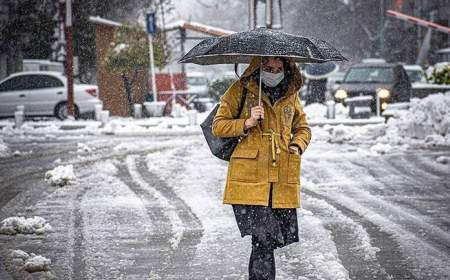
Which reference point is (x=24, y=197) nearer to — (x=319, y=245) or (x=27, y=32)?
(x=319, y=245)

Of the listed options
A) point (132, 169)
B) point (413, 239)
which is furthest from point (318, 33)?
point (413, 239)

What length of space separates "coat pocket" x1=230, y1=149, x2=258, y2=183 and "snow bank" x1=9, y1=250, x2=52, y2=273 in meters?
2.05

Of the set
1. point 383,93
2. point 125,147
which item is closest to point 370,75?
point 383,93

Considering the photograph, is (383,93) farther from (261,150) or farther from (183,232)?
(261,150)

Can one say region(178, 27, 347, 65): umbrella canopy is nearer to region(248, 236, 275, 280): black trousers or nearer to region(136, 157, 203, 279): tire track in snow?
region(248, 236, 275, 280): black trousers

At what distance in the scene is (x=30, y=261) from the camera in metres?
6.36

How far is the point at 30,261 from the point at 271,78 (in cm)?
256

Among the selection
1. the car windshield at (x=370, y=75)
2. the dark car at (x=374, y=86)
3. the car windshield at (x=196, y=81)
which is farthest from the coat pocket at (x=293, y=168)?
the car windshield at (x=196, y=81)

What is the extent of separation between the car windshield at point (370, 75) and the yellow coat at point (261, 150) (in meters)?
18.9

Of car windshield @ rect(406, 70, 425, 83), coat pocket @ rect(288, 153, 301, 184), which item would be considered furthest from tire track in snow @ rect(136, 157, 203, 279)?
car windshield @ rect(406, 70, 425, 83)

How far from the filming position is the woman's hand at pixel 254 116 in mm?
4906

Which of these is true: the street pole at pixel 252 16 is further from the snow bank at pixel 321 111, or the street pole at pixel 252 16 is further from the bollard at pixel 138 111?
the bollard at pixel 138 111

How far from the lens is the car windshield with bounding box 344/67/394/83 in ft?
77.9

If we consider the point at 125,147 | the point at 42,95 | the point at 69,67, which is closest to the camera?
the point at 125,147
